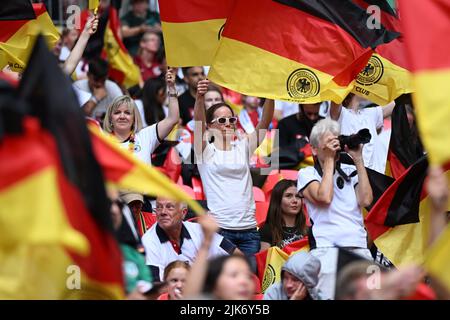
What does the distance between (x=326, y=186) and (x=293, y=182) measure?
179cm

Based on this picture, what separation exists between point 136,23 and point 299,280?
8.01 metres

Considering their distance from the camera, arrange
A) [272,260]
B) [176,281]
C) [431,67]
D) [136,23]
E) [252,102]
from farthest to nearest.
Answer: [136,23]
[252,102]
[272,260]
[176,281]
[431,67]

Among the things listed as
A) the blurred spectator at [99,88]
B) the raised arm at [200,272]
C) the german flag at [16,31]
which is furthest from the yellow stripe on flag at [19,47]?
the raised arm at [200,272]

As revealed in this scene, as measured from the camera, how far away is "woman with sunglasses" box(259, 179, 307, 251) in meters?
10.0

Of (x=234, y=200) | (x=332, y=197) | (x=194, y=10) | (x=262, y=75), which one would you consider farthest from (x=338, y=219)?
(x=194, y=10)

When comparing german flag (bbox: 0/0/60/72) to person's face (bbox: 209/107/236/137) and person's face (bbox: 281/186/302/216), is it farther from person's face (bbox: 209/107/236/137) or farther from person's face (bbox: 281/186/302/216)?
person's face (bbox: 281/186/302/216)

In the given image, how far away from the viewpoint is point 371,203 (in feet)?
29.1

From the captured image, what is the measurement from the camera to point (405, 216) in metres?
8.68

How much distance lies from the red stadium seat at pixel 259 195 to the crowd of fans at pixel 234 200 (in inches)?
7.9

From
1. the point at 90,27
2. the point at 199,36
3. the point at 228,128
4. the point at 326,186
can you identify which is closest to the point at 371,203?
the point at 326,186

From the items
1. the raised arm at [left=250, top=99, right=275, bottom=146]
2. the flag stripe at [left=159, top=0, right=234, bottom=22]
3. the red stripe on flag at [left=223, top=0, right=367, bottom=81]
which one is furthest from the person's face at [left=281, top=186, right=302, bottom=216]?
the flag stripe at [left=159, top=0, right=234, bottom=22]

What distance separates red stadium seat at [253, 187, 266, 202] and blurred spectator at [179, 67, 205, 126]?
4.64 ft

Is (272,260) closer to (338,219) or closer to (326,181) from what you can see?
(338,219)

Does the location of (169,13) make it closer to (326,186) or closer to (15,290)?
(326,186)
